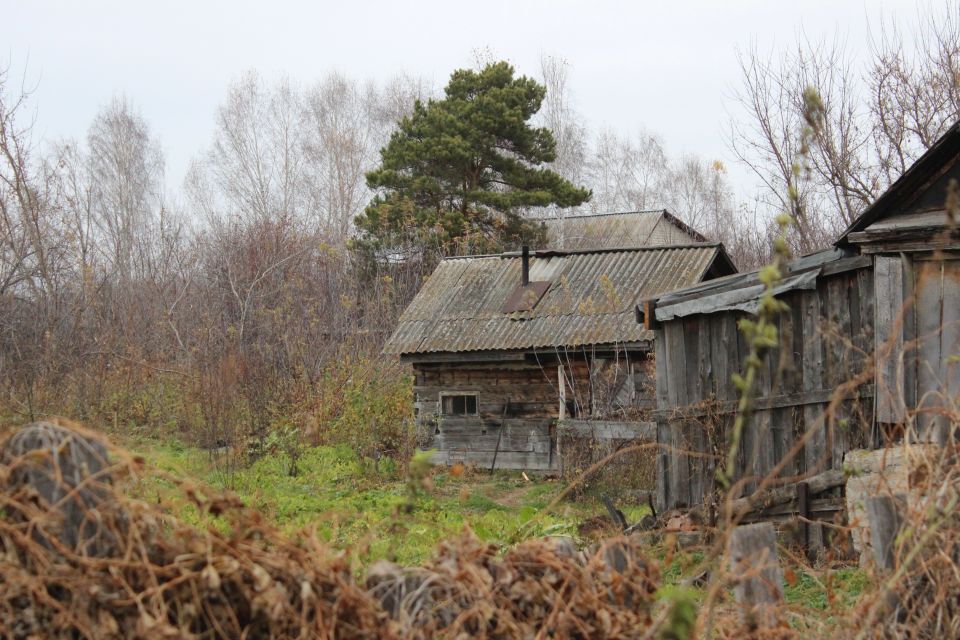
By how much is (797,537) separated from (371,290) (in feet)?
69.3

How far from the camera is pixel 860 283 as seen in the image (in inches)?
336

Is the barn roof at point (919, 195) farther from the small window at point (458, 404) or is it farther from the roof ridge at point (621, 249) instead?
the small window at point (458, 404)

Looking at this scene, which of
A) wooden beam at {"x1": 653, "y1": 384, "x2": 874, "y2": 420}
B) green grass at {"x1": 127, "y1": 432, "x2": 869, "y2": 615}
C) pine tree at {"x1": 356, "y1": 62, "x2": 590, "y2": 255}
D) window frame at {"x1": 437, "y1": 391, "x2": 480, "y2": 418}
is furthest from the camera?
pine tree at {"x1": 356, "y1": 62, "x2": 590, "y2": 255}

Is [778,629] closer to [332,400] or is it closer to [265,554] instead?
[265,554]

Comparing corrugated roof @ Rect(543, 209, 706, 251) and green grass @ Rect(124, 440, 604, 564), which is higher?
corrugated roof @ Rect(543, 209, 706, 251)

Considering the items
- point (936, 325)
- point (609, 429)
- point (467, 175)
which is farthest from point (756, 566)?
point (467, 175)

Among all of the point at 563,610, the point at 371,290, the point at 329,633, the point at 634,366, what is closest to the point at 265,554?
the point at 329,633

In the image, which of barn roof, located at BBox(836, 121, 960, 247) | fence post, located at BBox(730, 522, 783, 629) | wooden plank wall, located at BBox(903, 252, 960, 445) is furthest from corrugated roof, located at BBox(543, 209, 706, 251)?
fence post, located at BBox(730, 522, 783, 629)

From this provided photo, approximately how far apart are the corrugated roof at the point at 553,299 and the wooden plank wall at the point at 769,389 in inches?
219

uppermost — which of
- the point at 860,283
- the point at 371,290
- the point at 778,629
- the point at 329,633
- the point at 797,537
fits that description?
the point at 371,290

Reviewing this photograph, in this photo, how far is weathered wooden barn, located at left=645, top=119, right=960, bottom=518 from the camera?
25.6 ft

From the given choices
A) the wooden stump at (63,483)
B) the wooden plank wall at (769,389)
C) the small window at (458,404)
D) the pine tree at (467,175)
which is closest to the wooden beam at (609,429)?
the wooden plank wall at (769,389)

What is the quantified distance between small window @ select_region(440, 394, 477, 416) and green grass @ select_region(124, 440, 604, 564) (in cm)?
136

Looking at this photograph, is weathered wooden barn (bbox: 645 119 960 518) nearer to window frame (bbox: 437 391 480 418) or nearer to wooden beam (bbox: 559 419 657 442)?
wooden beam (bbox: 559 419 657 442)
